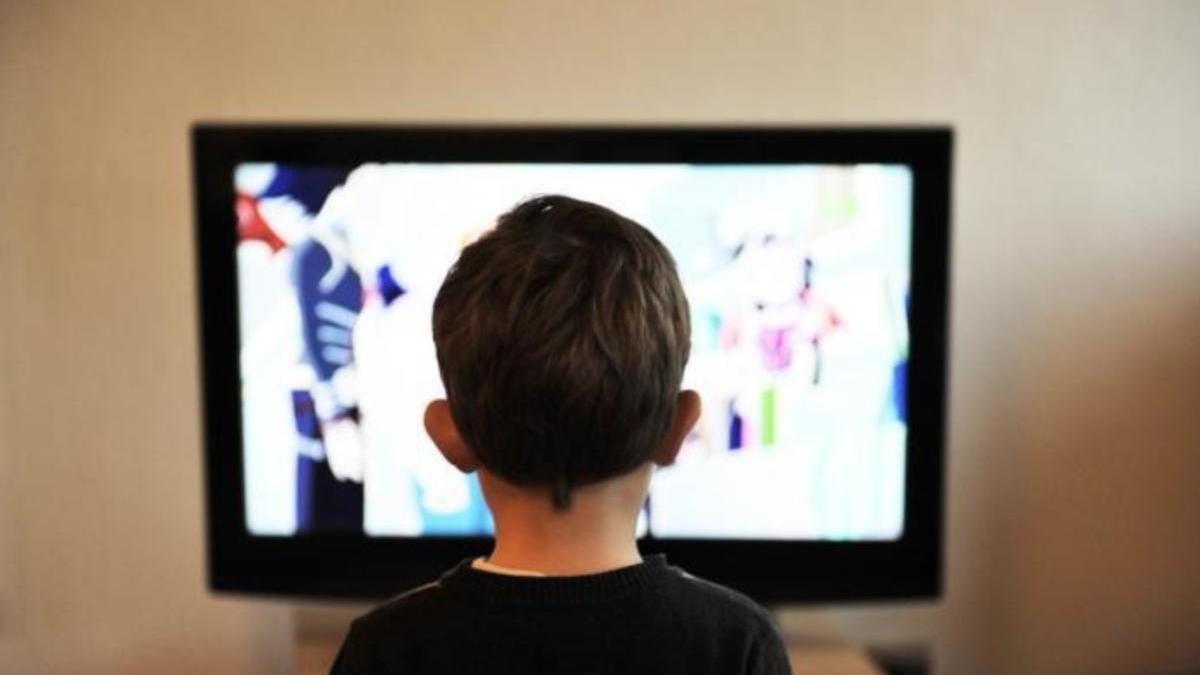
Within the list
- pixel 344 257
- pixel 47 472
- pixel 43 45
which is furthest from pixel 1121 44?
pixel 47 472

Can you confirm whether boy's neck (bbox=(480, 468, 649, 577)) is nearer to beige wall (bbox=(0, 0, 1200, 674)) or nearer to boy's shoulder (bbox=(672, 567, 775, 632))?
boy's shoulder (bbox=(672, 567, 775, 632))

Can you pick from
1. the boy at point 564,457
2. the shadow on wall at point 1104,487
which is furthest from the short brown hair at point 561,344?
the shadow on wall at point 1104,487

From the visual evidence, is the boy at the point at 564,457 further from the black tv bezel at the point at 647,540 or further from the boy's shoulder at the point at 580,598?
the black tv bezel at the point at 647,540

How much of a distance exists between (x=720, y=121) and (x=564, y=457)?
112cm

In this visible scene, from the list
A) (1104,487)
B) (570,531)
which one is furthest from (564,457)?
(1104,487)

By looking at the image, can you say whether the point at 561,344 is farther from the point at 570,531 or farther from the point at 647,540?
the point at 647,540

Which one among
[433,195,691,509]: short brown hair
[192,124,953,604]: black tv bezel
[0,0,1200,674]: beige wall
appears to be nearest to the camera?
[433,195,691,509]: short brown hair

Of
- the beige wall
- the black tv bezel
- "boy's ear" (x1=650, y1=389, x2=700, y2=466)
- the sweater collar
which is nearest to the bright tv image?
the black tv bezel

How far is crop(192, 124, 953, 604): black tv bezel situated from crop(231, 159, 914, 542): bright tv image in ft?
0.05

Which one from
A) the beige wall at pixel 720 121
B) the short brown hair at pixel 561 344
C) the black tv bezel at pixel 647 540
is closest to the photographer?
the short brown hair at pixel 561 344

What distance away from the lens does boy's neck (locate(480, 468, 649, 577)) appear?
101cm

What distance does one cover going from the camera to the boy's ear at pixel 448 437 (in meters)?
1.05

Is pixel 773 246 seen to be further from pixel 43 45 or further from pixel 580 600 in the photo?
pixel 43 45

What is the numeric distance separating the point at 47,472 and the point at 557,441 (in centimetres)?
142
